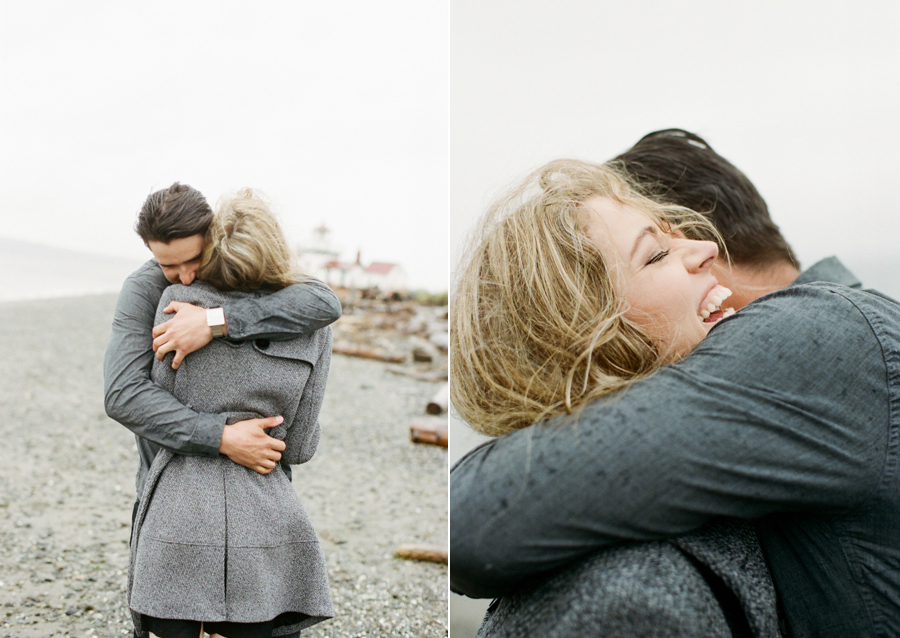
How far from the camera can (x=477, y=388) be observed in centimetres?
92

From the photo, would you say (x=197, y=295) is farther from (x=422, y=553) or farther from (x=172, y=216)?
(x=422, y=553)

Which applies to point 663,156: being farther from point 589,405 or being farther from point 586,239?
point 589,405

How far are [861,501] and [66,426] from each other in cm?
306

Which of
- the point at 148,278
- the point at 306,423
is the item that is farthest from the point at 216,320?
the point at 306,423

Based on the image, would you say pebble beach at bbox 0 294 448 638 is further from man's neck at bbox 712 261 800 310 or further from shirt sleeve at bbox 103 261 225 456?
man's neck at bbox 712 261 800 310

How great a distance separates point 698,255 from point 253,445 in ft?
2.80

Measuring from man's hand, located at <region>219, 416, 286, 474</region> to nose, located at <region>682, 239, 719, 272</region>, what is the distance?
0.80 meters

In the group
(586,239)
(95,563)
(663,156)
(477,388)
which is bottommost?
(95,563)

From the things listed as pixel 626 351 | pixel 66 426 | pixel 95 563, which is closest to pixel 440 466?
pixel 95 563

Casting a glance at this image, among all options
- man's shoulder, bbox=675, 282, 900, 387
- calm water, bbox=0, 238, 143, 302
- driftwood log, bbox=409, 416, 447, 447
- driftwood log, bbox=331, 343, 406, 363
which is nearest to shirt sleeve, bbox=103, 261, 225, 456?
calm water, bbox=0, 238, 143, 302

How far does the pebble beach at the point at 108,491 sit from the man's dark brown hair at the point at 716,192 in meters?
1.29

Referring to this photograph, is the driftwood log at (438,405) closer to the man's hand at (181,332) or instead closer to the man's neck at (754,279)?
the man's neck at (754,279)

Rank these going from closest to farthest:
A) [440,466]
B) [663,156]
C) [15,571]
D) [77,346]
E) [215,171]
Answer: [215,171] < [663,156] < [15,571] < [440,466] < [77,346]

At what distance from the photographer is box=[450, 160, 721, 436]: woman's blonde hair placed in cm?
83
